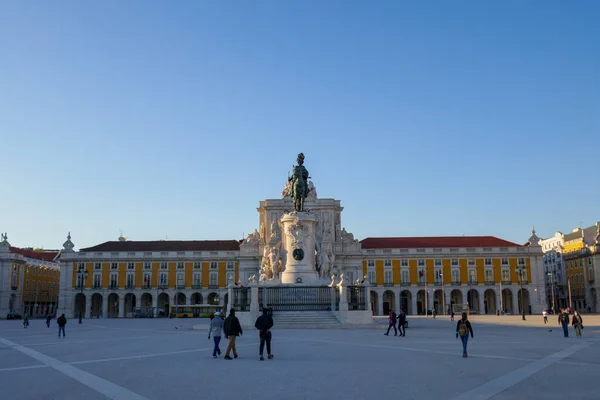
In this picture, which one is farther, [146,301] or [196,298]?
[196,298]

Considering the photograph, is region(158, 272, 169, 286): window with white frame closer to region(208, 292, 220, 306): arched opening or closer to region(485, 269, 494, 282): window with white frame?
region(208, 292, 220, 306): arched opening

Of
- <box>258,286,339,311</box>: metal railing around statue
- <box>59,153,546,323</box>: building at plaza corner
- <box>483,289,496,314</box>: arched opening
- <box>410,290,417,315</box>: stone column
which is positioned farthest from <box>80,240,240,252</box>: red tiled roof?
<box>258,286,339,311</box>: metal railing around statue

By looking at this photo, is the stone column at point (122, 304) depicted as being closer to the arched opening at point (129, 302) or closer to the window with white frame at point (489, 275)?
the arched opening at point (129, 302)

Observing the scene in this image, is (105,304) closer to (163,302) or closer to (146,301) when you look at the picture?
(146,301)

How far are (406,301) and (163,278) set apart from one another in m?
35.9

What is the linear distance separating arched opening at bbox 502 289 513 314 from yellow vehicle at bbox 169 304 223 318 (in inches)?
1624

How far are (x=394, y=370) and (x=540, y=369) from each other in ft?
9.92

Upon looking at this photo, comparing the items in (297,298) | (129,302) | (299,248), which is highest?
(299,248)

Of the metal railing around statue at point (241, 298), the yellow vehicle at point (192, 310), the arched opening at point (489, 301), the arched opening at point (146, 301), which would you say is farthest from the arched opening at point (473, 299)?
the metal railing around statue at point (241, 298)

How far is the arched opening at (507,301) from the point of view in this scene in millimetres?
85312

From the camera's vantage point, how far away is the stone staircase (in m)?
29.7

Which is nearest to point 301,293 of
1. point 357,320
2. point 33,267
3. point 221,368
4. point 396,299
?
point 357,320

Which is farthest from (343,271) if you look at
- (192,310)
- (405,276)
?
(192,310)

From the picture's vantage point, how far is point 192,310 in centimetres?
7700
